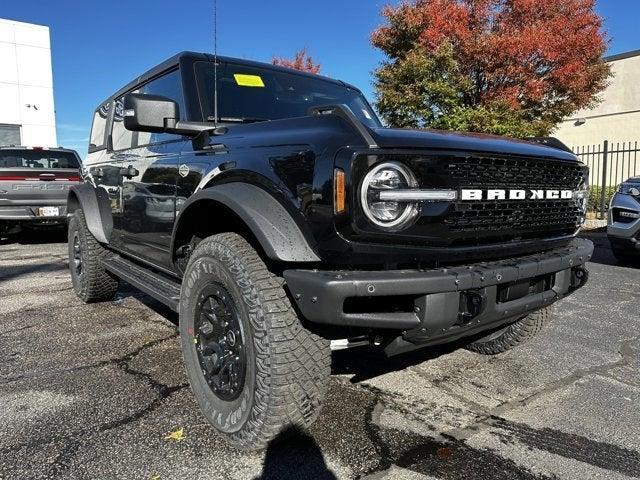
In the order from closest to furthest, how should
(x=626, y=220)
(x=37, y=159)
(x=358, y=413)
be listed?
(x=358, y=413)
(x=626, y=220)
(x=37, y=159)

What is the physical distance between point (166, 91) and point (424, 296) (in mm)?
2347

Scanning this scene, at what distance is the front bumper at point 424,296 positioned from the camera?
192 cm

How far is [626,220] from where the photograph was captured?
6.42 meters

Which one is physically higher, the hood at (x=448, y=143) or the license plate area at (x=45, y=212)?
the hood at (x=448, y=143)

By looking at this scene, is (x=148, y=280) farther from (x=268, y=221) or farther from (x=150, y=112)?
(x=268, y=221)

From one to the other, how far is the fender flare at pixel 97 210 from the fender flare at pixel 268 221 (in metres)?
2.28

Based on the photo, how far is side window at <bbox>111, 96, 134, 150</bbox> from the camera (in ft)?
13.5

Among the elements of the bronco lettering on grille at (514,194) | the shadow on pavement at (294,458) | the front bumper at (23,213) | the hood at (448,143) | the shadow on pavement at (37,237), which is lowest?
the shadow on pavement at (294,458)

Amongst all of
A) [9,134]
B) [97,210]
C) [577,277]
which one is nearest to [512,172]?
[577,277]

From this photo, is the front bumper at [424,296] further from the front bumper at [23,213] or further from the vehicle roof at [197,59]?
the front bumper at [23,213]

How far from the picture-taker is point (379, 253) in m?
2.02

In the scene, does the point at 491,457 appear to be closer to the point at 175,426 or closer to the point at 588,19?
the point at 175,426

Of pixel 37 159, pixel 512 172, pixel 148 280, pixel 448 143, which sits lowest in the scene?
pixel 148 280

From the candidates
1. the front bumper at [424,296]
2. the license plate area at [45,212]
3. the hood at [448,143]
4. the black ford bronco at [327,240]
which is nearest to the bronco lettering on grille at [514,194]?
the black ford bronco at [327,240]
